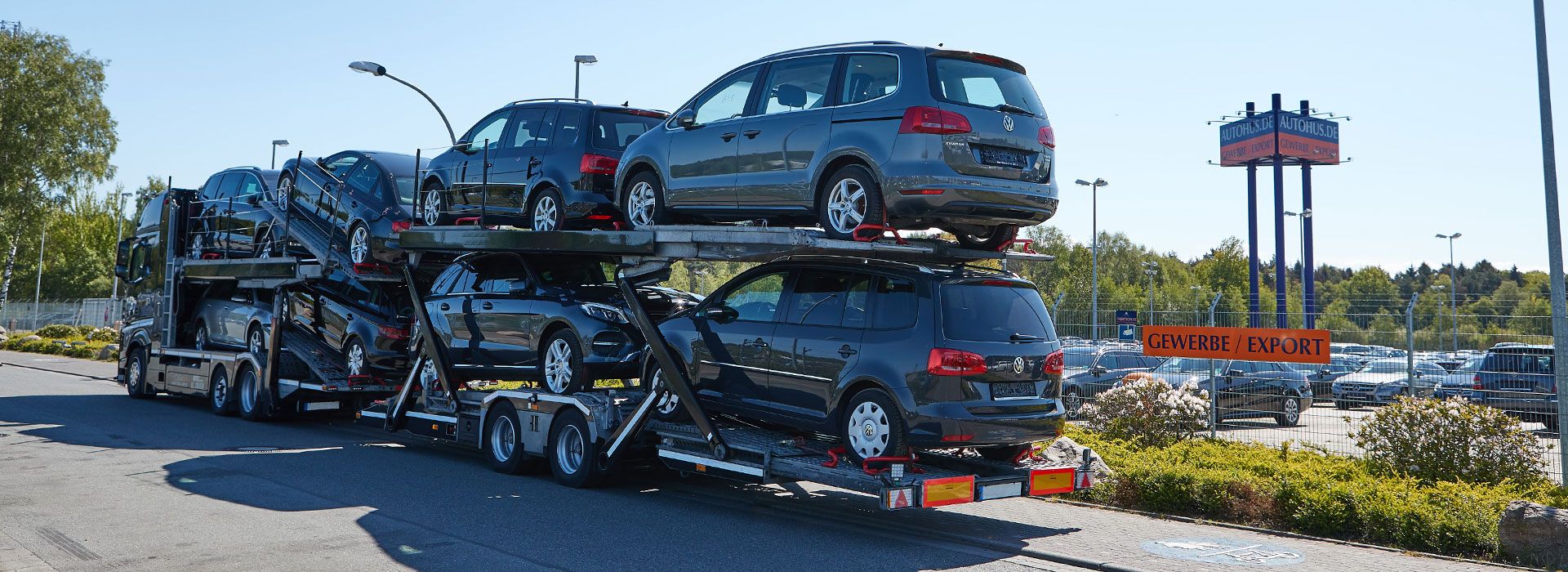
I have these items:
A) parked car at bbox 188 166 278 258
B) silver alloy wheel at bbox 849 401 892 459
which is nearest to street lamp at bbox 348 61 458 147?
parked car at bbox 188 166 278 258

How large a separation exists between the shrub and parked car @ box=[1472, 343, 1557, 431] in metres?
0.94

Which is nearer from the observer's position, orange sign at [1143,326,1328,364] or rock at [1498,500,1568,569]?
rock at [1498,500,1568,569]

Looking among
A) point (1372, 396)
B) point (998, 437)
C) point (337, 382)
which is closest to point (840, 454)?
point (998, 437)

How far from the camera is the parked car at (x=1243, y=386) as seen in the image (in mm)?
13219

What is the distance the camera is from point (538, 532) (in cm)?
805

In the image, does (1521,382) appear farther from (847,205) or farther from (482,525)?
(482,525)

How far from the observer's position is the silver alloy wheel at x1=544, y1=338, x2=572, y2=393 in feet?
34.5

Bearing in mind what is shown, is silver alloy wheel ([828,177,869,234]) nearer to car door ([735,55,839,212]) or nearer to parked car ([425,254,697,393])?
car door ([735,55,839,212])

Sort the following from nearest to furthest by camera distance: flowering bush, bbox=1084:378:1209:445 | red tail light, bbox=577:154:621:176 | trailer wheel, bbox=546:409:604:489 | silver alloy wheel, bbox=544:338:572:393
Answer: trailer wheel, bbox=546:409:604:489, silver alloy wheel, bbox=544:338:572:393, red tail light, bbox=577:154:621:176, flowering bush, bbox=1084:378:1209:445

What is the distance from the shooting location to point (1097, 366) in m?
16.3

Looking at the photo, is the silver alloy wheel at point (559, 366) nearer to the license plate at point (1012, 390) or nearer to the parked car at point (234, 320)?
the license plate at point (1012, 390)

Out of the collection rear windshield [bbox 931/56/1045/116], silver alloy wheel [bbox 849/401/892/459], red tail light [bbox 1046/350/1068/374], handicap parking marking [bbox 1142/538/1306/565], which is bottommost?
handicap parking marking [bbox 1142/538/1306/565]

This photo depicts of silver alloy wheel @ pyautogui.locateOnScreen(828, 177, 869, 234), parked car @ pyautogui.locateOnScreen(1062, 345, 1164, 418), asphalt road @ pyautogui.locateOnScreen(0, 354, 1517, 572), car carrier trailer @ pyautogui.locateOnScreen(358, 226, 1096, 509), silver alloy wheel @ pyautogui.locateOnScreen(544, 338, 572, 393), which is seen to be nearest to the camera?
asphalt road @ pyautogui.locateOnScreen(0, 354, 1517, 572)

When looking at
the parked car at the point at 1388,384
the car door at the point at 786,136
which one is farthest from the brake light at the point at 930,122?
the parked car at the point at 1388,384
